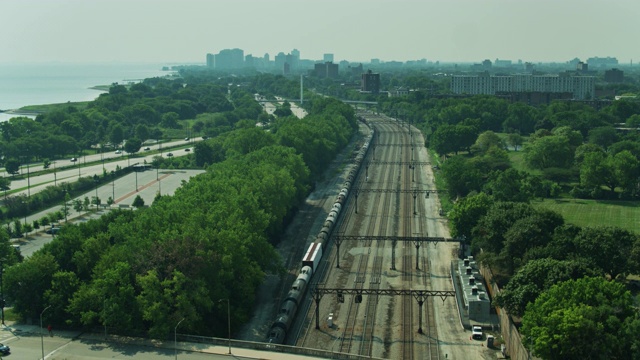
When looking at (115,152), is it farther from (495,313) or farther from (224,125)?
(495,313)

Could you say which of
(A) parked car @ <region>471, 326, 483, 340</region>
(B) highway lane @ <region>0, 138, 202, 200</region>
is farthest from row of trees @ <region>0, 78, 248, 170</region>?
Result: (A) parked car @ <region>471, 326, 483, 340</region>

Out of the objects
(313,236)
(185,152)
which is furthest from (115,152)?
(313,236)

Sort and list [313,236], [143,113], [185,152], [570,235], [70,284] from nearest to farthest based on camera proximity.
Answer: [70,284], [570,235], [313,236], [185,152], [143,113]

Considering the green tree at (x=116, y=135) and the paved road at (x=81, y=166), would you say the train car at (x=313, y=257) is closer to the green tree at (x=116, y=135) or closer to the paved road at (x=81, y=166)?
the paved road at (x=81, y=166)

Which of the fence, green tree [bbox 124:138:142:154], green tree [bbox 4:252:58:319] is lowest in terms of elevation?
the fence

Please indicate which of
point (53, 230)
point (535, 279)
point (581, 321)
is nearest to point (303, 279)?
point (535, 279)

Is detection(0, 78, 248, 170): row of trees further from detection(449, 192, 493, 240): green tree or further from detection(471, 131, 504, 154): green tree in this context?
detection(449, 192, 493, 240): green tree
